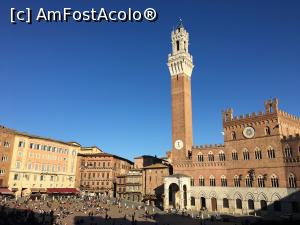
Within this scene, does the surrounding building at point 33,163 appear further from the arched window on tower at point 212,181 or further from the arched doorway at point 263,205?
the arched doorway at point 263,205

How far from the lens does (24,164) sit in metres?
65.7

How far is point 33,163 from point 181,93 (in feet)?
123

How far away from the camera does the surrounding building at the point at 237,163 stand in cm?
4831

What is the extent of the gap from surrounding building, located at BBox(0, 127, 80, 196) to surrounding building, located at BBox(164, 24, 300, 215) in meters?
29.1

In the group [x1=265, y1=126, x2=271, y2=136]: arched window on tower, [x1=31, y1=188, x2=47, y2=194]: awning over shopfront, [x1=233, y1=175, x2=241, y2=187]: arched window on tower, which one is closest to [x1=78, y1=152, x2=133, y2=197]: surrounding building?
[x1=31, y1=188, x2=47, y2=194]: awning over shopfront

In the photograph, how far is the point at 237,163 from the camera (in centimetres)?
5531

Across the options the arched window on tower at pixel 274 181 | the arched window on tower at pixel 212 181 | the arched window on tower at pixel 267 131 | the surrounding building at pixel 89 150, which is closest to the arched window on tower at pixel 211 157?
the arched window on tower at pixel 212 181

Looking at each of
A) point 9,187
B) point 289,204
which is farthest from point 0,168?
point 289,204

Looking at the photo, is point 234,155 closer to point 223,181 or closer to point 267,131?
point 223,181

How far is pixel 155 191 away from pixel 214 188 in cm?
1671

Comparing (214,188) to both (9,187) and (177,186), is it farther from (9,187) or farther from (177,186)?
(9,187)

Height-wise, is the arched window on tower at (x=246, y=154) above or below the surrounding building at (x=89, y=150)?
below

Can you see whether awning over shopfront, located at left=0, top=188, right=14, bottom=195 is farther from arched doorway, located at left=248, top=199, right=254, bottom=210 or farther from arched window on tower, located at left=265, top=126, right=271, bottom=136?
arched window on tower, located at left=265, top=126, right=271, bottom=136

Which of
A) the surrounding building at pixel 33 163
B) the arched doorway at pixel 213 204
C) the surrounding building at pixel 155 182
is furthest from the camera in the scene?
the surrounding building at pixel 155 182
